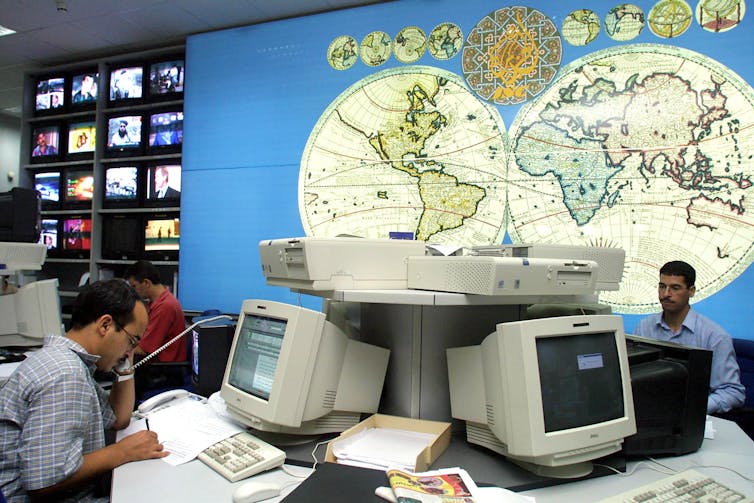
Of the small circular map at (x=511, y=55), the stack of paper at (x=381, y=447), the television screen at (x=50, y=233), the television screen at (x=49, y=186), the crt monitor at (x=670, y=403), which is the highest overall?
the small circular map at (x=511, y=55)

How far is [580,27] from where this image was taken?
2.93 meters

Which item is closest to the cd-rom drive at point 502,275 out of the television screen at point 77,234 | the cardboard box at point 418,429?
the cardboard box at point 418,429

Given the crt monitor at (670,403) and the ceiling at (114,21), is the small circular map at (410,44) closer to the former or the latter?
the ceiling at (114,21)

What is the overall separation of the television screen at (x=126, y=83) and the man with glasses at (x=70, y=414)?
3354 millimetres

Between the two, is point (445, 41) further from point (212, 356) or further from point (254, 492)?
point (254, 492)

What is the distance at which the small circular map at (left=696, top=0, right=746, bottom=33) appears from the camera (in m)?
2.66

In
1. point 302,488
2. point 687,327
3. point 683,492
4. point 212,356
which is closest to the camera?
point 302,488

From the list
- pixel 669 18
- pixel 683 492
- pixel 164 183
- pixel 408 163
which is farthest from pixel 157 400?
pixel 669 18

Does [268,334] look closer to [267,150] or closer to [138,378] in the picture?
[138,378]

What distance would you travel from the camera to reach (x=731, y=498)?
118 centimetres

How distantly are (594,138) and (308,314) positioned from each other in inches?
91.1

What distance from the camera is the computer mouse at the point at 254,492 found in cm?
111

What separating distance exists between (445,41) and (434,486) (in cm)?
288

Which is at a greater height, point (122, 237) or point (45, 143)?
point (45, 143)
